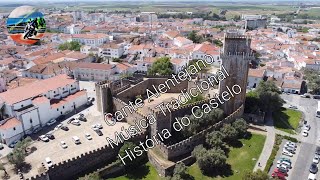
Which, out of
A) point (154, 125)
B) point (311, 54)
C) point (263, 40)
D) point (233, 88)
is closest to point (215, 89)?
point (233, 88)

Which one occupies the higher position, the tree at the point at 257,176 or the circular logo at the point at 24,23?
the circular logo at the point at 24,23

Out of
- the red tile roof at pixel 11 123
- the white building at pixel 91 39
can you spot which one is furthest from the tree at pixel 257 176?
the white building at pixel 91 39

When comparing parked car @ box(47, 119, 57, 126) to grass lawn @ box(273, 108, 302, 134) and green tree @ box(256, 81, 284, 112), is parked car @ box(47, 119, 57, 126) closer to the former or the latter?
green tree @ box(256, 81, 284, 112)

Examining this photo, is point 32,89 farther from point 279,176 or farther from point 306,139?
point 306,139

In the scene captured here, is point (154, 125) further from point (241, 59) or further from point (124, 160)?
point (241, 59)

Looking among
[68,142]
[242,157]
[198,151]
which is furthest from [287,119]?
[68,142]

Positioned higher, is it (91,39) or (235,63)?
(235,63)

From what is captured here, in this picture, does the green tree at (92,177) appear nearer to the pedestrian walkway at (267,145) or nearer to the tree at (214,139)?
the tree at (214,139)
